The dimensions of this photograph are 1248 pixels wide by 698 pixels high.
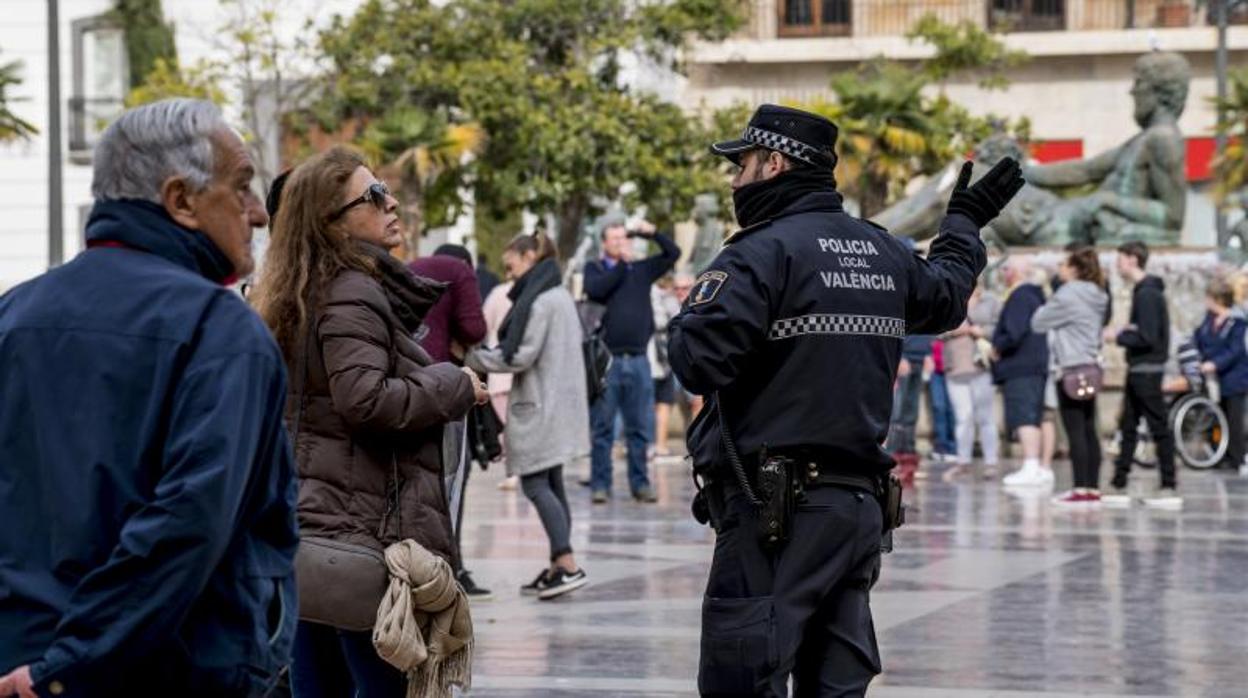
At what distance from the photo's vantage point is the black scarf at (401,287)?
605 centimetres

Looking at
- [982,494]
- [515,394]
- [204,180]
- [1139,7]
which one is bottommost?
[982,494]

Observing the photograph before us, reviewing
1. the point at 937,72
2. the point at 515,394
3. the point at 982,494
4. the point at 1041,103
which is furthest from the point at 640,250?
the point at 515,394

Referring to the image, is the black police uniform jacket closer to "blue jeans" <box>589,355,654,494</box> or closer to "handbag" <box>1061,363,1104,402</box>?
"handbag" <box>1061,363,1104,402</box>

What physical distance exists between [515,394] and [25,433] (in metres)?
8.80

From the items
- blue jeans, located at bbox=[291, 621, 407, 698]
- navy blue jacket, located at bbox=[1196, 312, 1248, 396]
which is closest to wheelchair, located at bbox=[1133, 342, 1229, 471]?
navy blue jacket, located at bbox=[1196, 312, 1248, 396]

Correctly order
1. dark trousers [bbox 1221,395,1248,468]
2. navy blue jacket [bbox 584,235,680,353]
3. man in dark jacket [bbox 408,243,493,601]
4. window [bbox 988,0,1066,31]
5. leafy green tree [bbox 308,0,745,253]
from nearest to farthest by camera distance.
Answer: man in dark jacket [bbox 408,243,493,601]
navy blue jacket [bbox 584,235,680,353]
dark trousers [bbox 1221,395,1248,468]
leafy green tree [bbox 308,0,745,253]
window [bbox 988,0,1066,31]

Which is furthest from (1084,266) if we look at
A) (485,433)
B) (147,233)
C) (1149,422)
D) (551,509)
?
(147,233)

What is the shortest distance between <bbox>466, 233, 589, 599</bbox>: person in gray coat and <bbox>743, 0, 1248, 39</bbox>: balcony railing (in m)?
33.1

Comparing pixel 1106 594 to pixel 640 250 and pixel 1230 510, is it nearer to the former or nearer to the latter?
pixel 1230 510

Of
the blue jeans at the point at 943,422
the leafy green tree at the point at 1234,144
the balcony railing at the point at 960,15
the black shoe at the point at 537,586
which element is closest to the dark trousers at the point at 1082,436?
the blue jeans at the point at 943,422

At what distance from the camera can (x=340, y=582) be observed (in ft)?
18.7

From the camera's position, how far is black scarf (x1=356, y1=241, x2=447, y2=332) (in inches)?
238

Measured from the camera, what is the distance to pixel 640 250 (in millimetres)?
37812

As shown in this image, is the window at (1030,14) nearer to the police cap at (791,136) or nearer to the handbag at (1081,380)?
the handbag at (1081,380)
